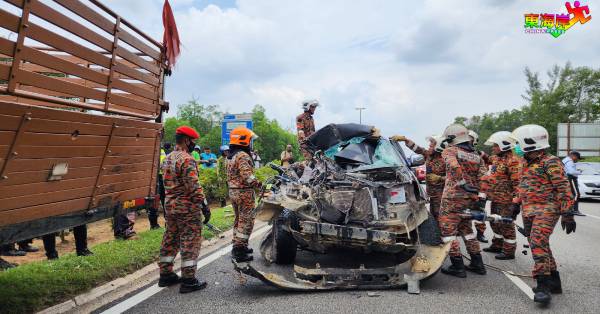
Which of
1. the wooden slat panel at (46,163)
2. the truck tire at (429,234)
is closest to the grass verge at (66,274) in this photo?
the wooden slat panel at (46,163)

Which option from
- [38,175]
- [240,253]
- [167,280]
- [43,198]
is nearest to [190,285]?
[167,280]

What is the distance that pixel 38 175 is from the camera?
3510mm

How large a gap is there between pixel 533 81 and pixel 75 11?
70.2 metres

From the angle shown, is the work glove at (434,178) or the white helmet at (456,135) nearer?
the white helmet at (456,135)

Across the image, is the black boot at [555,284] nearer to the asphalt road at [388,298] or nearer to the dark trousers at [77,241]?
the asphalt road at [388,298]

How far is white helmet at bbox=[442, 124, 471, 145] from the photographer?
19.2 ft

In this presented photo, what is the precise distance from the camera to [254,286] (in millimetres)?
4977

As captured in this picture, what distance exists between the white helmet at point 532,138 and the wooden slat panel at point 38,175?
174 inches

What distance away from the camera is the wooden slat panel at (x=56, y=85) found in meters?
3.17

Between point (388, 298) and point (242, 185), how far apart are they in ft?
8.42

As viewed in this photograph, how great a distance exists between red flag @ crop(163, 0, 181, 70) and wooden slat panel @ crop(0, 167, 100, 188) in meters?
1.92

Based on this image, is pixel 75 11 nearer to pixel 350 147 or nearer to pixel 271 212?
pixel 271 212

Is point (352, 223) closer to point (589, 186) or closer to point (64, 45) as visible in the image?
point (64, 45)

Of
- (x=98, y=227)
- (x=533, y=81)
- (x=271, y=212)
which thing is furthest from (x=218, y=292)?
(x=533, y=81)
